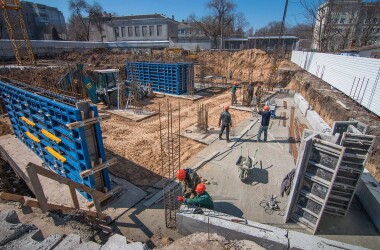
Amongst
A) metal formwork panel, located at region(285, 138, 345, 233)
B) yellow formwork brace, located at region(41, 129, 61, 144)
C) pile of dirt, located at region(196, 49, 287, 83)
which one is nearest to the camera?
metal formwork panel, located at region(285, 138, 345, 233)

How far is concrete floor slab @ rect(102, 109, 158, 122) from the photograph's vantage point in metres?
12.2

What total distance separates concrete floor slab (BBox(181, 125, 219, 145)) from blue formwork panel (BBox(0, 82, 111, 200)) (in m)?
4.70

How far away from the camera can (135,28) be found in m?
55.2

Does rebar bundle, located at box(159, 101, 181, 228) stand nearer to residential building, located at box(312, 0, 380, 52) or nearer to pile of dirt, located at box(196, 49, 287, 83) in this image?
pile of dirt, located at box(196, 49, 287, 83)

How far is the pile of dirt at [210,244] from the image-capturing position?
11.2ft

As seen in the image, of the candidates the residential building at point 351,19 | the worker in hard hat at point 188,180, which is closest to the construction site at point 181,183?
→ the worker in hard hat at point 188,180

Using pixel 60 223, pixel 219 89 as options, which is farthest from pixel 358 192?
pixel 219 89

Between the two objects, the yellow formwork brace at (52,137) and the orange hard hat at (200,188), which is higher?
the yellow formwork brace at (52,137)

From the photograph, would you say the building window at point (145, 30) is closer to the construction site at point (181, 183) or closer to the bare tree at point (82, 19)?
the bare tree at point (82, 19)

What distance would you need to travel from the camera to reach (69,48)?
4103 centimetres

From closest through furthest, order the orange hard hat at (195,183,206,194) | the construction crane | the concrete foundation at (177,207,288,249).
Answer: the concrete foundation at (177,207,288,249), the orange hard hat at (195,183,206,194), the construction crane

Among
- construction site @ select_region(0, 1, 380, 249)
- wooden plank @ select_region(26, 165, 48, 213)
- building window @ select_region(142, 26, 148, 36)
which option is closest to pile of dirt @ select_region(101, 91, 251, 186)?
construction site @ select_region(0, 1, 380, 249)

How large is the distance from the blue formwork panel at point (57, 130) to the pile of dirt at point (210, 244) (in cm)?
282

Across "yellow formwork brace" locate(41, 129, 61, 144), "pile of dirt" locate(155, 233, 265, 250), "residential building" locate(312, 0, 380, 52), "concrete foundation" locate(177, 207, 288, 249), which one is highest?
"residential building" locate(312, 0, 380, 52)
